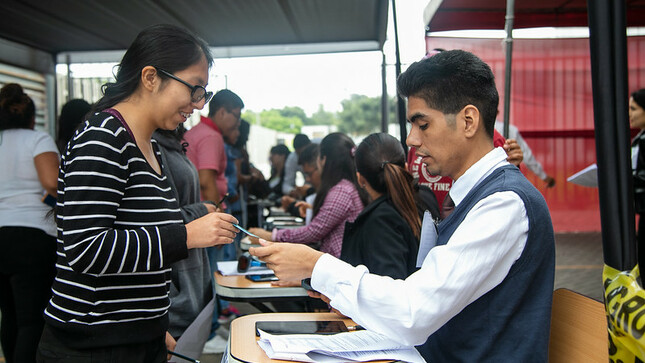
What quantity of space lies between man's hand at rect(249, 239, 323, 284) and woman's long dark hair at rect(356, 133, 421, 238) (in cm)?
110

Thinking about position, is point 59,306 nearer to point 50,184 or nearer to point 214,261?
point 50,184

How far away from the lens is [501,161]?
1.38 metres

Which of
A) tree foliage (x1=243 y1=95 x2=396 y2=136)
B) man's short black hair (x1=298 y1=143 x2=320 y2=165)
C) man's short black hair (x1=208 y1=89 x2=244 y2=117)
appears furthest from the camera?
tree foliage (x1=243 y1=95 x2=396 y2=136)

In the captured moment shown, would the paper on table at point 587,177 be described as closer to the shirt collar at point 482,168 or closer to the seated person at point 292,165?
the shirt collar at point 482,168

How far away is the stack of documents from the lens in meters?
1.37

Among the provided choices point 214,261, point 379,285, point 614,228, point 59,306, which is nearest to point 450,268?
point 379,285

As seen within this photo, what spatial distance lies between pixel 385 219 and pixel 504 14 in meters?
5.60

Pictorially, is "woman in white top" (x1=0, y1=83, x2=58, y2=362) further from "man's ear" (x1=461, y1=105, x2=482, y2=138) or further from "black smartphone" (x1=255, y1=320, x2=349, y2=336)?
"man's ear" (x1=461, y1=105, x2=482, y2=138)

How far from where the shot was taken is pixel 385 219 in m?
2.32

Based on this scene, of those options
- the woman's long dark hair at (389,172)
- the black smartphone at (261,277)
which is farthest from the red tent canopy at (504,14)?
the black smartphone at (261,277)

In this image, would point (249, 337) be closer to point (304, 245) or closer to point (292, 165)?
point (304, 245)

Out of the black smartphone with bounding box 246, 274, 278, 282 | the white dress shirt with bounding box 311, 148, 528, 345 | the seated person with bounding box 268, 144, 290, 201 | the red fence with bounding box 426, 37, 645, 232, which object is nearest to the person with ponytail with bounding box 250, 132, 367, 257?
the black smartphone with bounding box 246, 274, 278, 282

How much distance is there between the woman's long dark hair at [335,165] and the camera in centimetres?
339

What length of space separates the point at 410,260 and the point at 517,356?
1125mm
